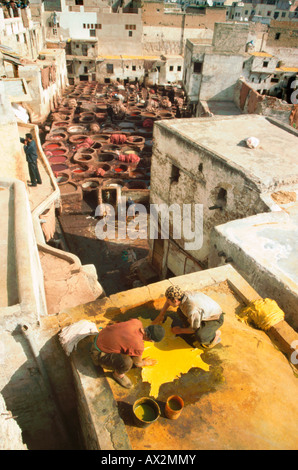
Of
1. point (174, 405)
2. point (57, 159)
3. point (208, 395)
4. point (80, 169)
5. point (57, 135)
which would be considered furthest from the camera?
point (57, 135)

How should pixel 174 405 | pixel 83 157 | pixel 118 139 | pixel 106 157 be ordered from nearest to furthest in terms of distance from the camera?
pixel 174 405, pixel 83 157, pixel 106 157, pixel 118 139

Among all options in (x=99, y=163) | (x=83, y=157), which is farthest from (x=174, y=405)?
(x=83, y=157)

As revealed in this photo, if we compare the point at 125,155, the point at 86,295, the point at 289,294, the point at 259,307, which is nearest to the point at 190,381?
the point at 259,307

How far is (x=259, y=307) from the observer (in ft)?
17.6

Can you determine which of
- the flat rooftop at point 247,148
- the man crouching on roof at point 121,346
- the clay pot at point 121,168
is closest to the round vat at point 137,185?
the clay pot at point 121,168

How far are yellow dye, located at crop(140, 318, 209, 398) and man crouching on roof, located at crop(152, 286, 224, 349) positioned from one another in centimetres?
26

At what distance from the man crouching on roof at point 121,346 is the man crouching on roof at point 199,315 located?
611mm

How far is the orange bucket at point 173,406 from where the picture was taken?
156 inches

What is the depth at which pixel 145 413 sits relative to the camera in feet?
13.1

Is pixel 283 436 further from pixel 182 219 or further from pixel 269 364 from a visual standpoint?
pixel 182 219

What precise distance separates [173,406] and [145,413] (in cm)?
38

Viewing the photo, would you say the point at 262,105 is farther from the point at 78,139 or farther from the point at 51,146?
the point at 51,146

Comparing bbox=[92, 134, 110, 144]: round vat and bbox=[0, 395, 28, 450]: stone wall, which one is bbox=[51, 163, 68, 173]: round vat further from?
bbox=[0, 395, 28, 450]: stone wall

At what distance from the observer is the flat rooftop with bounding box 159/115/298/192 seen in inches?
335
